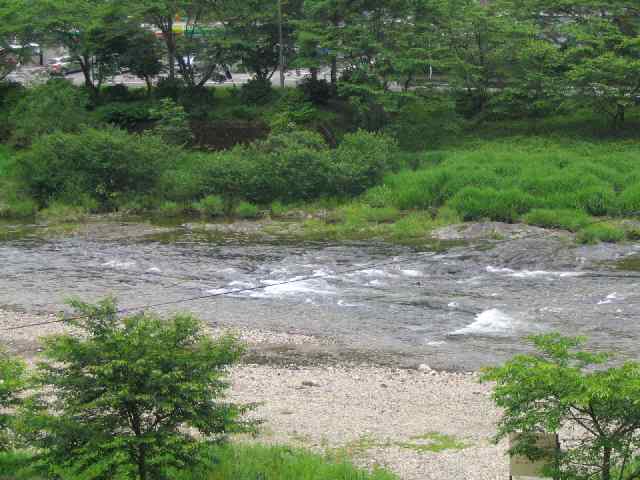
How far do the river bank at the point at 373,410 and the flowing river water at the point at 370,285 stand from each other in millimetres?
1338

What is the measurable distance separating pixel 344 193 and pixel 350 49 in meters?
6.47

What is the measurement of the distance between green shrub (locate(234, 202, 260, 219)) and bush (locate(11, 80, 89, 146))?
8508 mm

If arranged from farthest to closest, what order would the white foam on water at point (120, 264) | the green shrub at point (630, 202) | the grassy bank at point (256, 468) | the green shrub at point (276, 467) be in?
1. the green shrub at point (630, 202)
2. the white foam on water at point (120, 264)
3. the green shrub at point (276, 467)
4. the grassy bank at point (256, 468)

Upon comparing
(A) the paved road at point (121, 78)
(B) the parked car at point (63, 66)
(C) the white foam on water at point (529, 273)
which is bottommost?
(C) the white foam on water at point (529, 273)

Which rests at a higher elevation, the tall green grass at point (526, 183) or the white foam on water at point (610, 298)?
the tall green grass at point (526, 183)

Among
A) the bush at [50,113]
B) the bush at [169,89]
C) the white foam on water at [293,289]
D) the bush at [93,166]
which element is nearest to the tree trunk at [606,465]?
the white foam on water at [293,289]

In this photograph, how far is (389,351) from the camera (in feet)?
66.4

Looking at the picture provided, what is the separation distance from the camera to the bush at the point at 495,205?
32469 millimetres

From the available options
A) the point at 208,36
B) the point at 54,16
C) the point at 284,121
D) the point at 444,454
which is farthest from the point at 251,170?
the point at 444,454

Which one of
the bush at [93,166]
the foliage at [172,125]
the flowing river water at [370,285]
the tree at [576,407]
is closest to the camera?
the tree at [576,407]

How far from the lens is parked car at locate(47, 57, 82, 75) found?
44219 millimetres

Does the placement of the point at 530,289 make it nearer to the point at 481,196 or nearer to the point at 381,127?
the point at 481,196

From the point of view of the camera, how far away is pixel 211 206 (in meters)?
35.3

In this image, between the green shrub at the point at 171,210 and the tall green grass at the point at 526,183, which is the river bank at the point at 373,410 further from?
the green shrub at the point at 171,210
